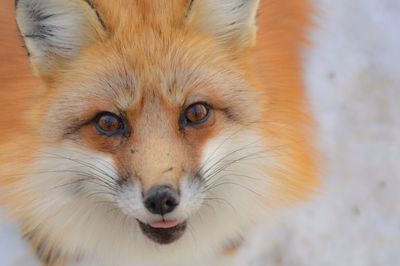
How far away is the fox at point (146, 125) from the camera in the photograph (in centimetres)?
178

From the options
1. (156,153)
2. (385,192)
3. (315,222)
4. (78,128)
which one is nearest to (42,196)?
(78,128)

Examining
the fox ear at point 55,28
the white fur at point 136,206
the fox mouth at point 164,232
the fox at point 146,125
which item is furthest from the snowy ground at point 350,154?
the fox ear at point 55,28

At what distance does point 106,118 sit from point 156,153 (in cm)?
19

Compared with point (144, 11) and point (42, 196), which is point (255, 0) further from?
point (42, 196)

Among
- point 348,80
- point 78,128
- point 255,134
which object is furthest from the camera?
point 348,80

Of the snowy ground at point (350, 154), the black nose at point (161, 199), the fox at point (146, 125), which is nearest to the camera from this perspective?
the black nose at point (161, 199)

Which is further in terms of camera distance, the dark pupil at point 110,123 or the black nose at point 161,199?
the dark pupil at point 110,123

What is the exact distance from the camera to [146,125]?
1780 millimetres

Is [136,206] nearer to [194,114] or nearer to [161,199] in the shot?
[161,199]

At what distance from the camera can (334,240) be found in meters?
2.80

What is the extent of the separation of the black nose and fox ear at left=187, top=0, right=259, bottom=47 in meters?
0.51

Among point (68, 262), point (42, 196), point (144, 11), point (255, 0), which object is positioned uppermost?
point (255, 0)

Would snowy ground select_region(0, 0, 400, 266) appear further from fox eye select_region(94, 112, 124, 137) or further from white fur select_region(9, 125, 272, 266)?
fox eye select_region(94, 112, 124, 137)

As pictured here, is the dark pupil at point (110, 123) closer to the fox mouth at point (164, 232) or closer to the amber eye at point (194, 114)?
the amber eye at point (194, 114)
